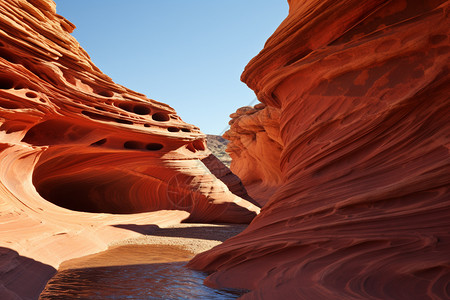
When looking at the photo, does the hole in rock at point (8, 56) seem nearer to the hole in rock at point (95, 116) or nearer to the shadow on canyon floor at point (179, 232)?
the hole in rock at point (95, 116)

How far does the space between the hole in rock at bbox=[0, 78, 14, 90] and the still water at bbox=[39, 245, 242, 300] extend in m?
4.83

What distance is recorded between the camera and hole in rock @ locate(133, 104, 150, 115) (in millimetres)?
11043

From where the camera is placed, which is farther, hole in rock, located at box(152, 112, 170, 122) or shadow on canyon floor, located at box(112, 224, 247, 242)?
hole in rock, located at box(152, 112, 170, 122)

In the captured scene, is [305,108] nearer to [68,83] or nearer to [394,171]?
[394,171]

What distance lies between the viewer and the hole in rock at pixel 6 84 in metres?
7.50

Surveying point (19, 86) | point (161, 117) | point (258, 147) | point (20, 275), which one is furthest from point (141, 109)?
point (258, 147)

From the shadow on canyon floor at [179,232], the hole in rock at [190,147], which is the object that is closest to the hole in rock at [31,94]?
the shadow on canyon floor at [179,232]

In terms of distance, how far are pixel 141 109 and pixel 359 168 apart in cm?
899

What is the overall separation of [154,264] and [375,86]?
12.4 ft

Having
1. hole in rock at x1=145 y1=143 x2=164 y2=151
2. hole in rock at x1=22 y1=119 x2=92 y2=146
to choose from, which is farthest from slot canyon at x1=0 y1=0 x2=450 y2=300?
hole in rock at x1=145 y1=143 x2=164 y2=151

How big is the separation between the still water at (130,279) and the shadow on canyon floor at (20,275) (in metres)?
0.12

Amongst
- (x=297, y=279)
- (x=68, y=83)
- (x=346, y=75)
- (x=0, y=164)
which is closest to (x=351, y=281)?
(x=297, y=279)

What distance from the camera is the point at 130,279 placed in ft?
12.7

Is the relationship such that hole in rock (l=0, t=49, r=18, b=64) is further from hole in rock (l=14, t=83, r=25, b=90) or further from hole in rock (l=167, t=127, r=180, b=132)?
hole in rock (l=167, t=127, r=180, b=132)
